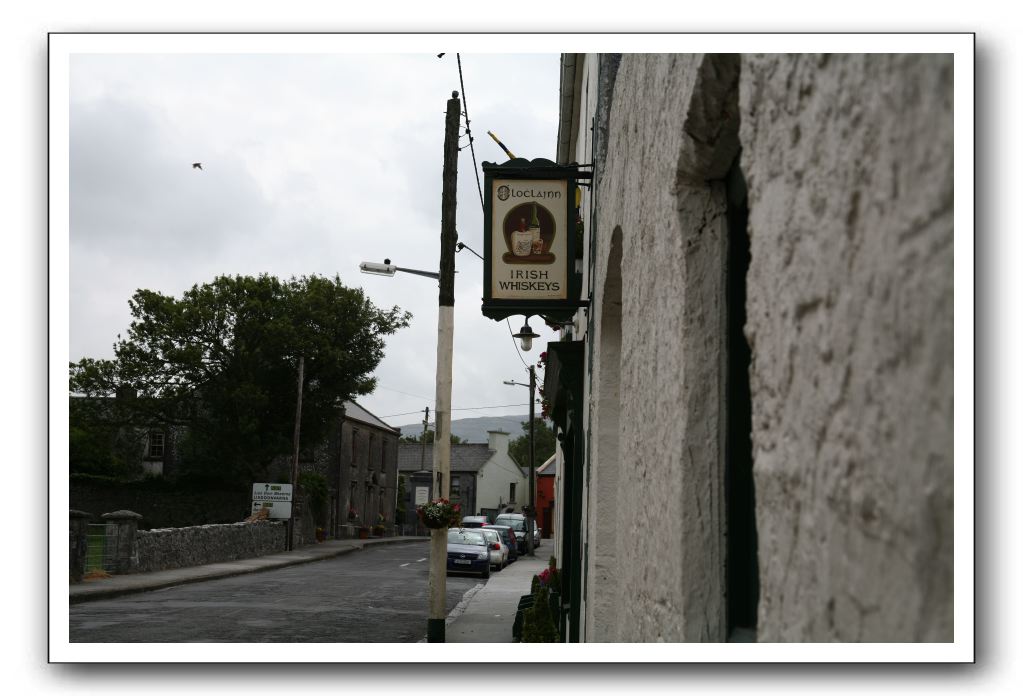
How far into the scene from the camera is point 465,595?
780 inches

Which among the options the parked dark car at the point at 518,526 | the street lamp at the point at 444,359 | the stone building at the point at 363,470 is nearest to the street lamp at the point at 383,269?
the street lamp at the point at 444,359

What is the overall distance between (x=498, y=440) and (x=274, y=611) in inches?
2158

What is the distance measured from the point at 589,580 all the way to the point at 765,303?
16.4 ft

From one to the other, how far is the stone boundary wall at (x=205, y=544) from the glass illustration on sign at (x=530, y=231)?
18.2 meters

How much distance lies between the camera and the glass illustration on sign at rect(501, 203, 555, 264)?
22.6ft

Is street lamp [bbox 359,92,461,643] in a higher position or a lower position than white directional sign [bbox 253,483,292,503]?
higher

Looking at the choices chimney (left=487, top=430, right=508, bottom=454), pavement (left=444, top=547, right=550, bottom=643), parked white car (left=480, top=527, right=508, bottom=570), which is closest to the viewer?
pavement (left=444, top=547, right=550, bottom=643)

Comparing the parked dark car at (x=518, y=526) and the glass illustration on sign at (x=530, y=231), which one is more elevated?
the glass illustration on sign at (x=530, y=231)

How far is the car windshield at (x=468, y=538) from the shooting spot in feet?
87.9

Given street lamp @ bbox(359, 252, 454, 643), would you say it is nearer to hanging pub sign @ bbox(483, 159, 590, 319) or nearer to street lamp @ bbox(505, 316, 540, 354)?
street lamp @ bbox(505, 316, 540, 354)

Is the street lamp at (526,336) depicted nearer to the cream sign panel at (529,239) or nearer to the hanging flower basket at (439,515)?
the hanging flower basket at (439,515)

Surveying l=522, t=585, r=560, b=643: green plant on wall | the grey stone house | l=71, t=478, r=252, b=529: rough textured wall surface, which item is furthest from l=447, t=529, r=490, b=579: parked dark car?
l=522, t=585, r=560, b=643: green plant on wall

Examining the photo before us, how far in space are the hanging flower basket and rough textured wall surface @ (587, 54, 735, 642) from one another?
289 inches

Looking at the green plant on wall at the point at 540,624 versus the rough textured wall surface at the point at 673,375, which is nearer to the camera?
the rough textured wall surface at the point at 673,375
